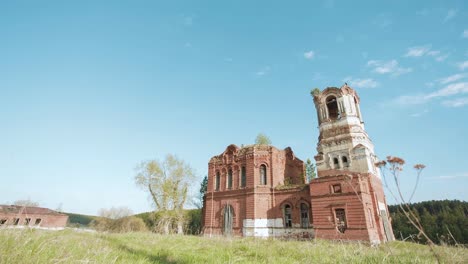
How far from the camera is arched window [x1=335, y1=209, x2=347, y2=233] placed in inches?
787

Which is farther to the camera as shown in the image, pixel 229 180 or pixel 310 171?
pixel 310 171

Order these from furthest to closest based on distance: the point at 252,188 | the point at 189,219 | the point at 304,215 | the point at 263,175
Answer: the point at 189,219, the point at 263,175, the point at 252,188, the point at 304,215

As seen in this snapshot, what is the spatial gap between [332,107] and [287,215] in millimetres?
14525

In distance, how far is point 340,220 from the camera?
2031 centimetres

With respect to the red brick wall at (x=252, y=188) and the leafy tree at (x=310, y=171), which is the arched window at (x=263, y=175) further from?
the leafy tree at (x=310, y=171)

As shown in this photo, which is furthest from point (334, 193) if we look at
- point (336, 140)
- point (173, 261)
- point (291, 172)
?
point (173, 261)

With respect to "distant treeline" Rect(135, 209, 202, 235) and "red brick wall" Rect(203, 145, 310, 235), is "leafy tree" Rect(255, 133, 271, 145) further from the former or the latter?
"distant treeline" Rect(135, 209, 202, 235)

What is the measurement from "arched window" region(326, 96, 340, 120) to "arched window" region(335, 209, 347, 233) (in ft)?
39.8

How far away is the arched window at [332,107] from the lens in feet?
96.1

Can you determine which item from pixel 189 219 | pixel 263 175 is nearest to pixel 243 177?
pixel 263 175

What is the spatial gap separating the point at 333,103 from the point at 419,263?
87.5 feet

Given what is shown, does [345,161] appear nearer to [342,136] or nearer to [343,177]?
[342,136]

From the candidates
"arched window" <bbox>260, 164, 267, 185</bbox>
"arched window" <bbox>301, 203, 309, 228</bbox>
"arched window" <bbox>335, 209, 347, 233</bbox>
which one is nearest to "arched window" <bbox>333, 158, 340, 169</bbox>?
"arched window" <bbox>301, 203, 309, 228</bbox>

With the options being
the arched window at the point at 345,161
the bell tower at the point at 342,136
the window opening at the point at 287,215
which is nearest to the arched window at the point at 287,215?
the window opening at the point at 287,215
